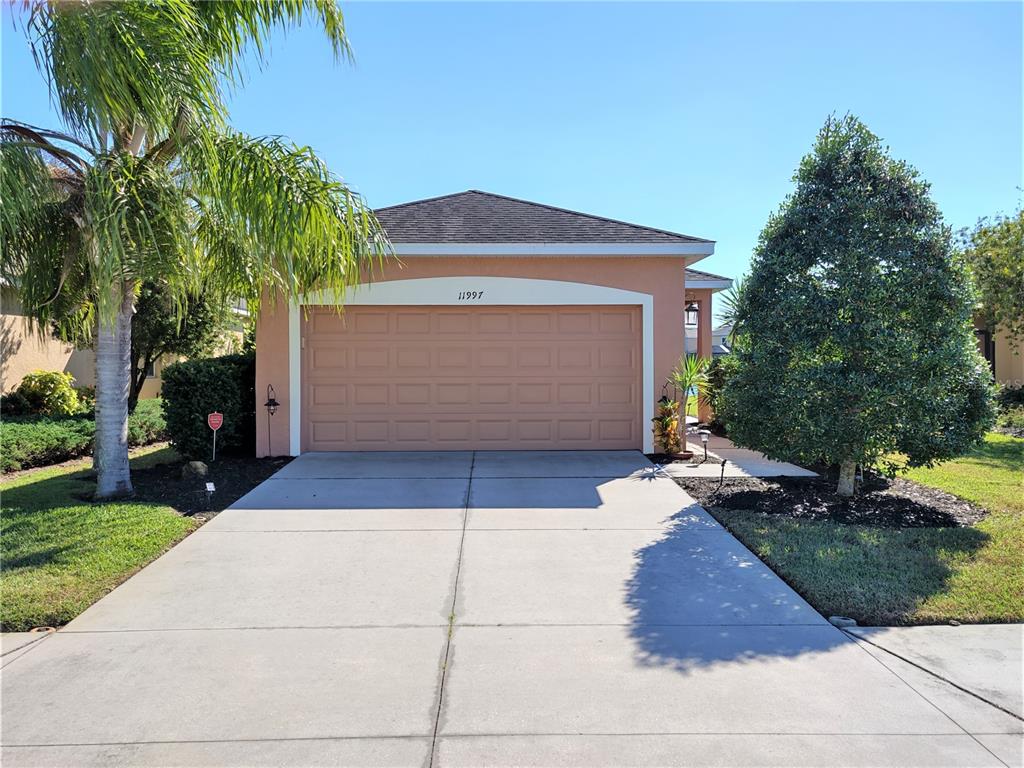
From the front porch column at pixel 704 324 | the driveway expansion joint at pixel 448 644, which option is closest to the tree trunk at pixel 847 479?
the driveway expansion joint at pixel 448 644

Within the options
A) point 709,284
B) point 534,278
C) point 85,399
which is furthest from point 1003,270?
point 85,399

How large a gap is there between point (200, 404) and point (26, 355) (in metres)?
7.20

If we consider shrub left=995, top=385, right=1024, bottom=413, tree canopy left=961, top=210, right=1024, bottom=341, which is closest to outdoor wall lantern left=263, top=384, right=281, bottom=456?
tree canopy left=961, top=210, right=1024, bottom=341

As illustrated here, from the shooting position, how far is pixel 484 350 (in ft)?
35.9

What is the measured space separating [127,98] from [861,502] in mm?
8588

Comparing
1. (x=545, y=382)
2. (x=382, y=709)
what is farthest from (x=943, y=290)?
(x=382, y=709)

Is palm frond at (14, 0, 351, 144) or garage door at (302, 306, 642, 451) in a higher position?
palm frond at (14, 0, 351, 144)

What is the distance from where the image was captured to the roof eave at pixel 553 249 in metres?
10.4

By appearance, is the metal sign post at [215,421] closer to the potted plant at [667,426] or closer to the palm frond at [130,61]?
the palm frond at [130,61]

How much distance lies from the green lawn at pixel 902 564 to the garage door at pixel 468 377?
403 centimetres

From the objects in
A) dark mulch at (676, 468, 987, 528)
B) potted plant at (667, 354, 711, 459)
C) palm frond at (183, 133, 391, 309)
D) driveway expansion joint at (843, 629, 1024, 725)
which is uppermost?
palm frond at (183, 133, 391, 309)

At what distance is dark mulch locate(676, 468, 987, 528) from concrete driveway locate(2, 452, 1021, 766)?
1.44 m

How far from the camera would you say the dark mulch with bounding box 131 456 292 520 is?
773cm

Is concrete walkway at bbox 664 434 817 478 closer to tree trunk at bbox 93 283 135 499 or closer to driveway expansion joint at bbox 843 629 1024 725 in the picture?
driveway expansion joint at bbox 843 629 1024 725
